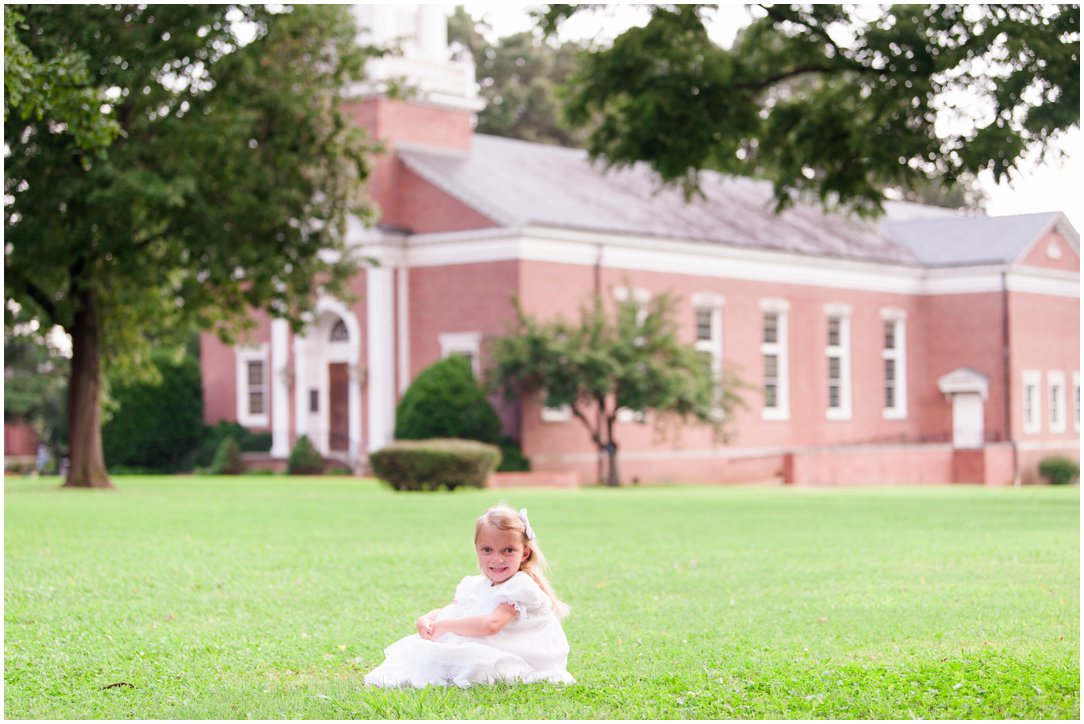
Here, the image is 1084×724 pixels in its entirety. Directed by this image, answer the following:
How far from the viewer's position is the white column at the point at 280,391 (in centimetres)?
4253

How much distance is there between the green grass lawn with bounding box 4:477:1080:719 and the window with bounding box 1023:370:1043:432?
28.5 m

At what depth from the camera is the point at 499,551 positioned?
7.64 meters

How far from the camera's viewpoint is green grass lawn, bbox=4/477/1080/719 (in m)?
7.51

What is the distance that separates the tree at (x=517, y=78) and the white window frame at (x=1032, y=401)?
18.8m

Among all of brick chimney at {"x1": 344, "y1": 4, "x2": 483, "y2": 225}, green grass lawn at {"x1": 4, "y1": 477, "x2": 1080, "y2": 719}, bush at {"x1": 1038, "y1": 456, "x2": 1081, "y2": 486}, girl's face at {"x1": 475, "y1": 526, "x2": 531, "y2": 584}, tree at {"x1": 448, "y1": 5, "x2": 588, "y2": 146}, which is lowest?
bush at {"x1": 1038, "y1": 456, "x2": 1081, "y2": 486}

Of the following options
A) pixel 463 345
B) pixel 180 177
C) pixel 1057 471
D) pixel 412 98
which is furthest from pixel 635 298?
pixel 1057 471

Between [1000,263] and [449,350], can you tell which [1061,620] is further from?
[1000,263]

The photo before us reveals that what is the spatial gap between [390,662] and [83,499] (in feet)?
59.6

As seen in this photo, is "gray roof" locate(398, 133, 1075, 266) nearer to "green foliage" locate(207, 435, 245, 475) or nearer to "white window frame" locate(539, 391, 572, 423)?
"white window frame" locate(539, 391, 572, 423)

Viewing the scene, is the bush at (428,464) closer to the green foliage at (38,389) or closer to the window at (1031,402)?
the green foliage at (38,389)

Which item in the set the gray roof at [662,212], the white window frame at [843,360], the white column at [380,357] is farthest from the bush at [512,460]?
the white window frame at [843,360]

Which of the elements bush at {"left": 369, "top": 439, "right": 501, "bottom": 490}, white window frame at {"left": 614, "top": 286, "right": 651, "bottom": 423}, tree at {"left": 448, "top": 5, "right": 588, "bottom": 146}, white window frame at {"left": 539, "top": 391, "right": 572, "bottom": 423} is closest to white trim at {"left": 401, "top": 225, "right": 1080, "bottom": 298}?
white window frame at {"left": 614, "top": 286, "right": 651, "bottom": 423}

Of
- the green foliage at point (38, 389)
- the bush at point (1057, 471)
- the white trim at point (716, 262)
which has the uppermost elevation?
the white trim at point (716, 262)

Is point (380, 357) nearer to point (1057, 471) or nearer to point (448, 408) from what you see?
point (448, 408)
